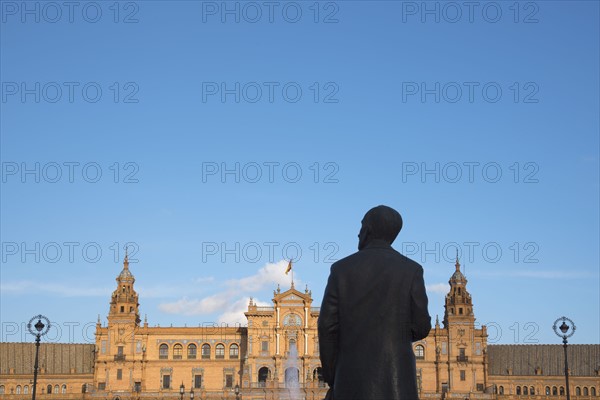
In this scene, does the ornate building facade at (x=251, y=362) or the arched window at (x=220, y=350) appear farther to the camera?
the arched window at (x=220, y=350)

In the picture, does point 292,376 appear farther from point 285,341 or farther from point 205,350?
point 205,350

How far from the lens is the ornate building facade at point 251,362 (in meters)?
101

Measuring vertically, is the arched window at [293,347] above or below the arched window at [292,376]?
above

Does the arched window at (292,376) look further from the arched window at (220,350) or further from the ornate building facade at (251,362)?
the arched window at (220,350)

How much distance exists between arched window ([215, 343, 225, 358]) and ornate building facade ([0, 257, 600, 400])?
0.42 feet

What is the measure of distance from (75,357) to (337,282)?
10690cm

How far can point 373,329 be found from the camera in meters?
9.62

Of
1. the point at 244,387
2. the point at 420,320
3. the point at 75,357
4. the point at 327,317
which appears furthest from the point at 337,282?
the point at 75,357

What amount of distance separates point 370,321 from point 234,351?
97.2m

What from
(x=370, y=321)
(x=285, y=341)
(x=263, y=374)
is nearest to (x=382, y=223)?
(x=370, y=321)

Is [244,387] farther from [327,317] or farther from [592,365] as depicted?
[327,317]

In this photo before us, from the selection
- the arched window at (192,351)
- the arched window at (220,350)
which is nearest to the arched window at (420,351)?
the arched window at (220,350)

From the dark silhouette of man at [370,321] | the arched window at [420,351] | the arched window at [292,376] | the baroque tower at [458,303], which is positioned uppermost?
the baroque tower at [458,303]

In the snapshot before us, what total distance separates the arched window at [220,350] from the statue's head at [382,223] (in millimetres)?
96716
